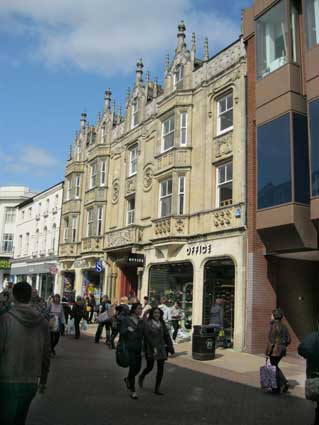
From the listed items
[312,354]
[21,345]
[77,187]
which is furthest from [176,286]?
[21,345]

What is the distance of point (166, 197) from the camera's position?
22688 mm

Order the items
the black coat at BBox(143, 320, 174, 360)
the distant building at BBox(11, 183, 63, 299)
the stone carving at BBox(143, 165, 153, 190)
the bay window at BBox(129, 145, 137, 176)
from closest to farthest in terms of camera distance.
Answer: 1. the black coat at BBox(143, 320, 174, 360)
2. the stone carving at BBox(143, 165, 153, 190)
3. the bay window at BBox(129, 145, 137, 176)
4. the distant building at BBox(11, 183, 63, 299)

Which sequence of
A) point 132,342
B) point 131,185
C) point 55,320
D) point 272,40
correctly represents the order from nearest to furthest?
point 132,342, point 55,320, point 272,40, point 131,185

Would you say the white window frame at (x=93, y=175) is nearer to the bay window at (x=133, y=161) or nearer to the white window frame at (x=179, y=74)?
the bay window at (x=133, y=161)

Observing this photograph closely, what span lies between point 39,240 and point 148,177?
19.6m

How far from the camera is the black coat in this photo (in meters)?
8.75

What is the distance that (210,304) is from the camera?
19.0m

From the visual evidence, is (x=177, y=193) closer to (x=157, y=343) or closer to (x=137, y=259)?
(x=137, y=259)

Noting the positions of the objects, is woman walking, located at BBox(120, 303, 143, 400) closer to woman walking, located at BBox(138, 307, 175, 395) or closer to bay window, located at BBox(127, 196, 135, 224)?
woman walking, located at BBox(138, 307, 175, 395)

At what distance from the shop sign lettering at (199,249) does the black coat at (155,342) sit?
1013cm

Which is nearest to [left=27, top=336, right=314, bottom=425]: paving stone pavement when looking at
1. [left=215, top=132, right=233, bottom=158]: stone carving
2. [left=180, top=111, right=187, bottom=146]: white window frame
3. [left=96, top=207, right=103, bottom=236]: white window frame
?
[left=215, top=132, right=233, bottom=158]: stone carving

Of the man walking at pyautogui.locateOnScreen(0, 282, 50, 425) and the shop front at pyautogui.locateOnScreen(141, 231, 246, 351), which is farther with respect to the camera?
the shop front at pyautogui.locateOnScreen(141, 231, 246, 351)

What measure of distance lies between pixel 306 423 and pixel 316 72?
34.4ft

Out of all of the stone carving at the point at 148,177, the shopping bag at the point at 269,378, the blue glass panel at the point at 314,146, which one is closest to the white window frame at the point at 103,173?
the stone carving at the point at 148,177
